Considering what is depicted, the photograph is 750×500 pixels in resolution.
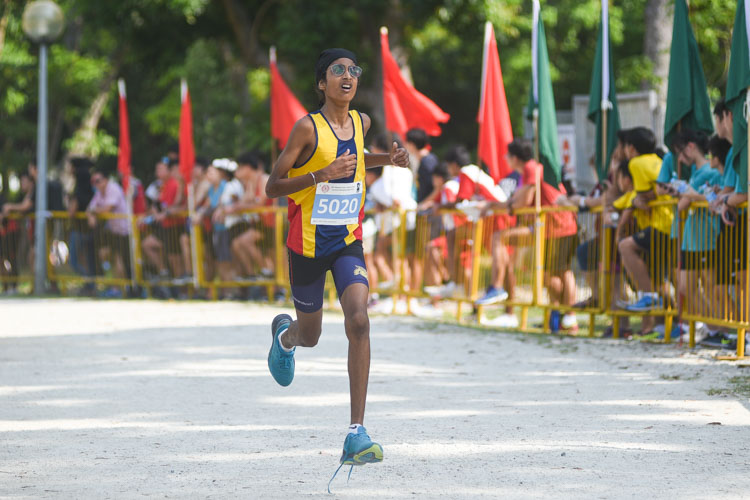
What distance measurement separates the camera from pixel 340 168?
570 cm

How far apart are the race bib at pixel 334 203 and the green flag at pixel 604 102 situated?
620cm

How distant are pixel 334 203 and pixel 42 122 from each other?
1530 centimetres

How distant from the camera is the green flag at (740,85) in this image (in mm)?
8891

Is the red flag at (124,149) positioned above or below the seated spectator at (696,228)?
above

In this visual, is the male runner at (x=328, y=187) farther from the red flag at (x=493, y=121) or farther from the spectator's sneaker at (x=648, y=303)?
the red flag at (x=493, y=121)

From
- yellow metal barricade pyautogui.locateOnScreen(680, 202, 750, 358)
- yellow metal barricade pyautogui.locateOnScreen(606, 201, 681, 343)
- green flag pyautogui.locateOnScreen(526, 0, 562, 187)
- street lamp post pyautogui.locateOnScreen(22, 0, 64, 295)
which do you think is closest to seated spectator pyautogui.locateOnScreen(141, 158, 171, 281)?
street lamp post pyautogui.locateOnScreen(22, 0, 64, 295)

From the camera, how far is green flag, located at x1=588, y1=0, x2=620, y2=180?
460 inches

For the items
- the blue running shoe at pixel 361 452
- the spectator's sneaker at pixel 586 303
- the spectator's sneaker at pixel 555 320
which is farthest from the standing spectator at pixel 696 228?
the blue running shoe at pixel 361 452

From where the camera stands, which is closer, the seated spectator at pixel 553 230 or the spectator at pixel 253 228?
the seated spectator at pixel 553 230

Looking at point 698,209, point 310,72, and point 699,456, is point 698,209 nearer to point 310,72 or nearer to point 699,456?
point 699,456

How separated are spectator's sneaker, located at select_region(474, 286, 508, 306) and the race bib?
682 centimetres

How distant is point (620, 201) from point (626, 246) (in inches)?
18.0

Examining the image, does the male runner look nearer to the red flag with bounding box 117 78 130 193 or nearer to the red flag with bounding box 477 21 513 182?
the red flag with bounding box 477 21 513 182

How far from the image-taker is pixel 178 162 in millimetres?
18594
